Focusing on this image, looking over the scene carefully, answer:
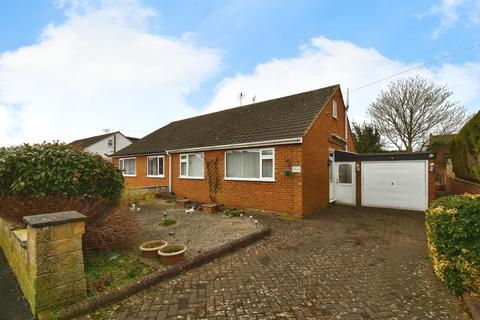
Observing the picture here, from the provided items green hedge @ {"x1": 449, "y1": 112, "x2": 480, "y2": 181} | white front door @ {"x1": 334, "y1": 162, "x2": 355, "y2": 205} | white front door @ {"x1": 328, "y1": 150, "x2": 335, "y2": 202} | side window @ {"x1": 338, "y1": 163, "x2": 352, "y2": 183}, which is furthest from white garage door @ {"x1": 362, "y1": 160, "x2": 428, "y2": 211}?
green hedge @ {"x1": 449, "y1": 112, "x2": 480, "y2": 181}

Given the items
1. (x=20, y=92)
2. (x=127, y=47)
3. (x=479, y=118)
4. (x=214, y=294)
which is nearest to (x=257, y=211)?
(x=214, y=294)

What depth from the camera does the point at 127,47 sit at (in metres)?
8.98

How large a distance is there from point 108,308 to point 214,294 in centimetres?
137

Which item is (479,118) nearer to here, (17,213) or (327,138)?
(327,138)

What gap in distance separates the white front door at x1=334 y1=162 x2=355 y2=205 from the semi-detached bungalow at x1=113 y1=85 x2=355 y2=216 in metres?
0.05

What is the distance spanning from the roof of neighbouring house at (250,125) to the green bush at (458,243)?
5.06 metres

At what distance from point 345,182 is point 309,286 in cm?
845

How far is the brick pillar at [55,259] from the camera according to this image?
264 cm

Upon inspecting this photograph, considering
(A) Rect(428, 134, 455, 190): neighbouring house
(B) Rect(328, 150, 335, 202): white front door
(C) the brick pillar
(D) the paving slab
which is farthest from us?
(A) Rect(428, 134, 455, 190): neighbouring house

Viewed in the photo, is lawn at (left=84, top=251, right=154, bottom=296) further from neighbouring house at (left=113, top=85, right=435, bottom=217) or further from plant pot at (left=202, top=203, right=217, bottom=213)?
neighbouring house at (left=113, top=85, right=435, bottom=217)

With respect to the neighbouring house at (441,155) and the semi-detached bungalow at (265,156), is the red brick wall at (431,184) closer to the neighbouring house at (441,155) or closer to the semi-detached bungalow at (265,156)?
the semi-detached bungalow at (265,156)

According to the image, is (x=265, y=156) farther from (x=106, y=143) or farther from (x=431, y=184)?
(x=106, y=143)

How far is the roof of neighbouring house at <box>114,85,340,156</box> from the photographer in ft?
29.9

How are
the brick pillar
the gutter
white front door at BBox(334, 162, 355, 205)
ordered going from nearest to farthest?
the brick pillar → the gutter → white front door at BBox(334, 162, 355, 205)
